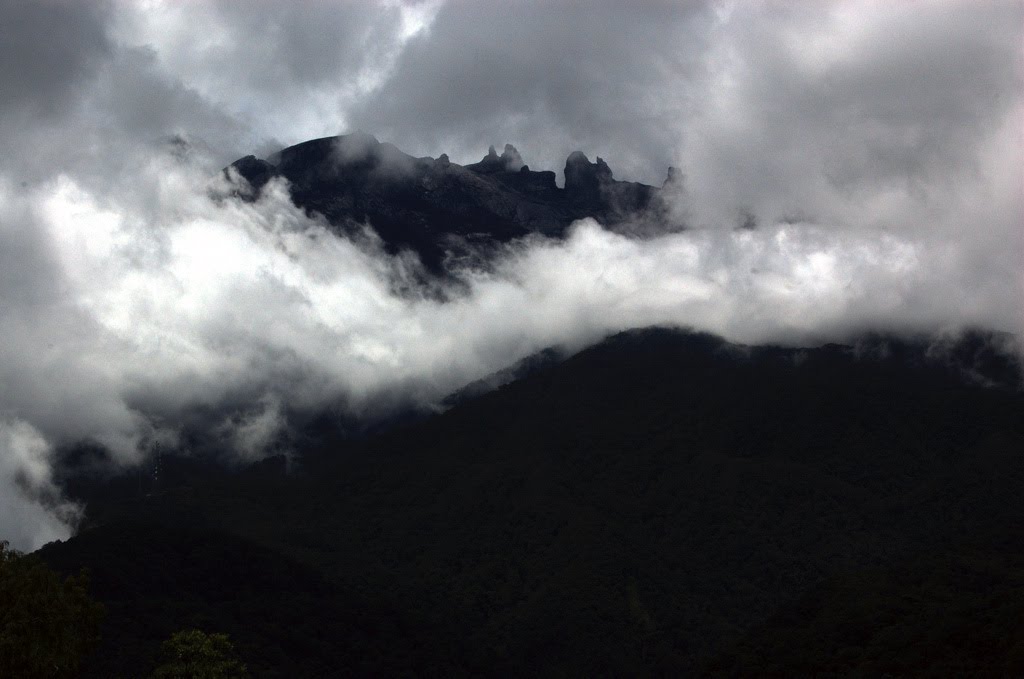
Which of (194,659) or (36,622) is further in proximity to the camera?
(194,659)

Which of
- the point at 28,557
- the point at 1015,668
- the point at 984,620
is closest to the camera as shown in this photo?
the point at 28,557

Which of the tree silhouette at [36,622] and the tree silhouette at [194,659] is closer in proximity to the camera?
the tree silhouette at [36,622]

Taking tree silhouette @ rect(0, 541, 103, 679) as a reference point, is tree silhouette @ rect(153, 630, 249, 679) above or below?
below

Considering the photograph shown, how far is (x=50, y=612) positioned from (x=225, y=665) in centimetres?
1567

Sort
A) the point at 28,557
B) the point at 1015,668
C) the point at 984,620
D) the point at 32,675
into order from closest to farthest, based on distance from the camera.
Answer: the point at 32,675, the point at 28,557, the point at 1015,668, the point at 984,620

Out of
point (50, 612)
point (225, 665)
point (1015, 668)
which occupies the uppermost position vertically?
point (50, 612)

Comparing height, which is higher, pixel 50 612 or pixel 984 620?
pixel 50 612

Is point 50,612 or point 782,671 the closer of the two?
point 50,612

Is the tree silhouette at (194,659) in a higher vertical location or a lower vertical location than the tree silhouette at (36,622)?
lower

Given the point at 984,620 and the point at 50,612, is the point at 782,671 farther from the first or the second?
the point at 50,612

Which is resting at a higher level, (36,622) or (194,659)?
(36,622)

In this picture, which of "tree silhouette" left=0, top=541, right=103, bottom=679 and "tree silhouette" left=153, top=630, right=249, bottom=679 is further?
"tree silhouette" left=153, top=630, right=249, bottom=679

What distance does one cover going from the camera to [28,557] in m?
116

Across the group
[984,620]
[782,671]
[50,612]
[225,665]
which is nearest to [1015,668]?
[984,620]
